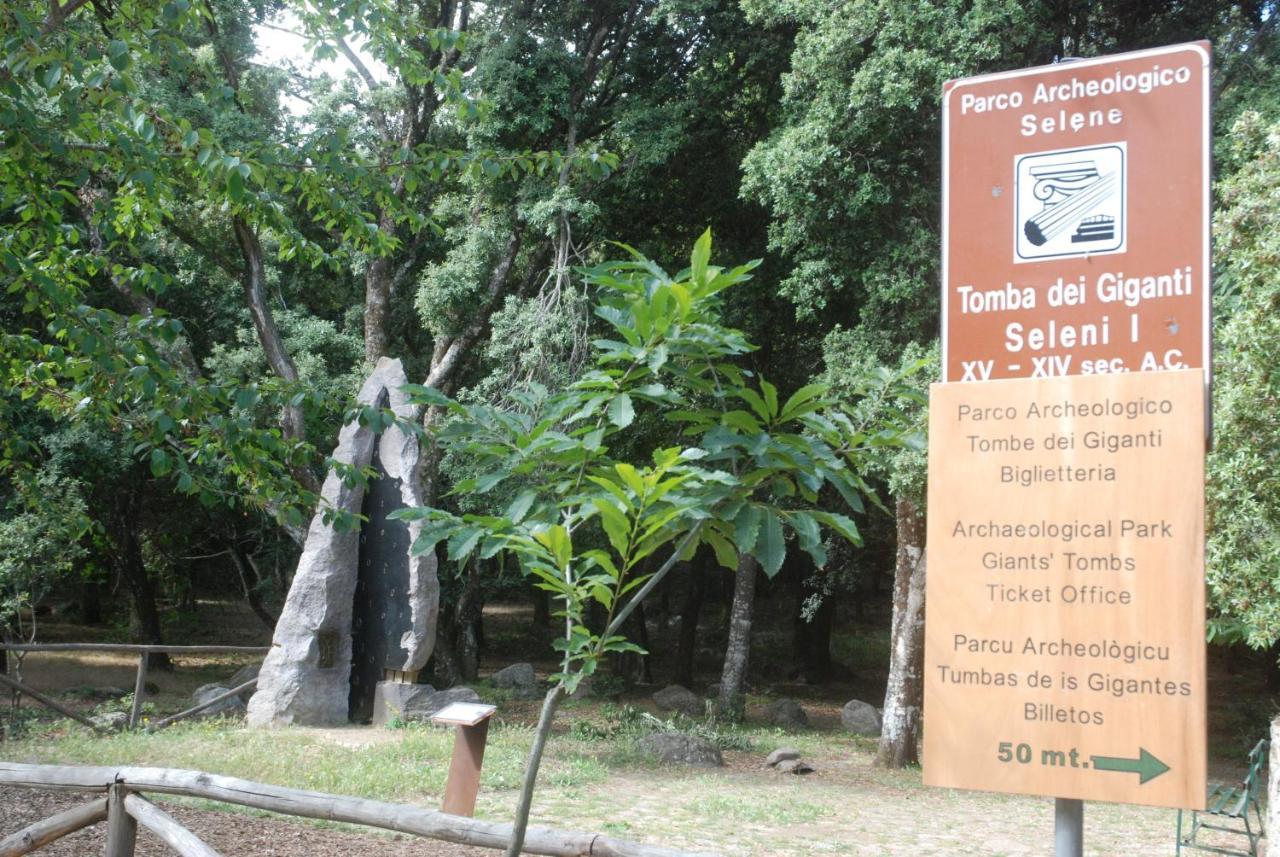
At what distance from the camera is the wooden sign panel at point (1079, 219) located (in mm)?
2006

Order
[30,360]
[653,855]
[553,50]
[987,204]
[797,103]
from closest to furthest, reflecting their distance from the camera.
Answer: [987,204]
[653,855]
[30,360]
[797,103]
[553,50]

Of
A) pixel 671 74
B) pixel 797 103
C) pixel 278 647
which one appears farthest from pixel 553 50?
pixel 278 647

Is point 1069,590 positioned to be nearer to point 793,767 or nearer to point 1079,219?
point 1079,219

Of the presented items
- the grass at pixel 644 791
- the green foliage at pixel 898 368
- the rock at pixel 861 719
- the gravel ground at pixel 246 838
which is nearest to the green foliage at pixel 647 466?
the gravel ground at pixel 246 838

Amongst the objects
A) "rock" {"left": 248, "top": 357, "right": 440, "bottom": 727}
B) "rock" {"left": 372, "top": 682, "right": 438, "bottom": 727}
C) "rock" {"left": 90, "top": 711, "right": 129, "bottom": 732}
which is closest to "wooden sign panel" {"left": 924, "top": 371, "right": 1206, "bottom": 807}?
"rock" {"left": 248, "top": 357, "right": 440, "bottom": 727}

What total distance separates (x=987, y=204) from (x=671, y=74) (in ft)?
53.5

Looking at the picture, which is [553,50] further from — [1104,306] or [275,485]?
[1104,306]

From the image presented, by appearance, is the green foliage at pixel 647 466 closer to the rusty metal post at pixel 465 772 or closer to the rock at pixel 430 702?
the rusty metal post at pixel 465 772

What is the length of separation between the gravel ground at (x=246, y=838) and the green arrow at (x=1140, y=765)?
17.4ft

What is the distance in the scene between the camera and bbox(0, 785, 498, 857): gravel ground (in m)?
6.60

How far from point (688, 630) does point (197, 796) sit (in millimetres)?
17930

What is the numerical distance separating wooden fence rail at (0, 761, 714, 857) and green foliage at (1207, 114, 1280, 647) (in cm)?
643

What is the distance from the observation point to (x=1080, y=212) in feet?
6.86

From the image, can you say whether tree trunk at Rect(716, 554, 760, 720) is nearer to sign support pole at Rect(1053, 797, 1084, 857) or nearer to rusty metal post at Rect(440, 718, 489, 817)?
rusty metal post at Rect(440, 718, 489, 817)
